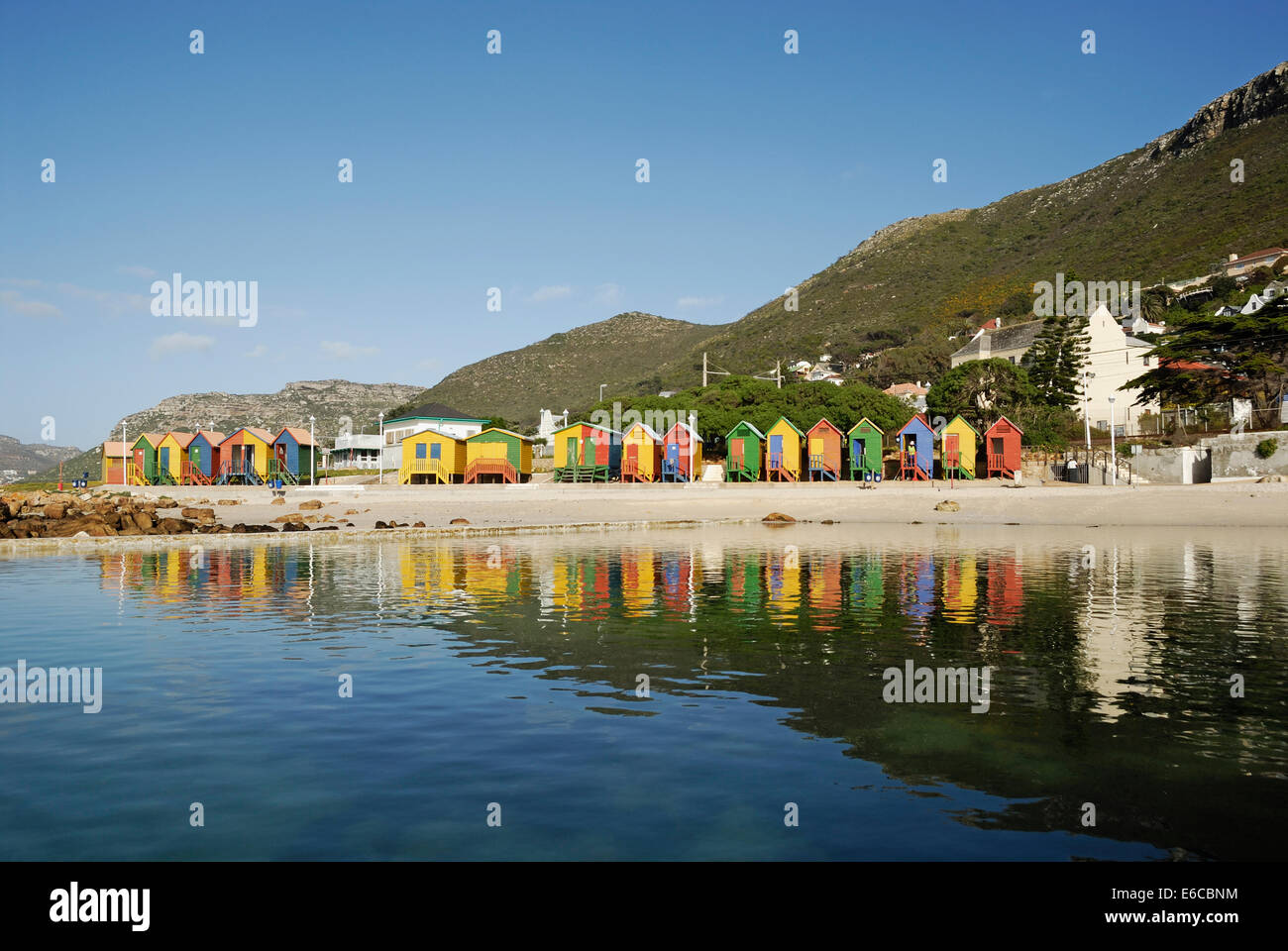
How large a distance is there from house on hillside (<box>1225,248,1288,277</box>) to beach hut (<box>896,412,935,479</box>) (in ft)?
240

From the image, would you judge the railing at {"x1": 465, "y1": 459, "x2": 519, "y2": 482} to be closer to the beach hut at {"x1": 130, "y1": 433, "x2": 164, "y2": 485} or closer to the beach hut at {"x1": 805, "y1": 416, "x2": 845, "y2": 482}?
the beach hut at {"x1": 805, "y1": 416, "x2": 845, "y2": 482}

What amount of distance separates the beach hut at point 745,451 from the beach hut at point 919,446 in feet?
32.7

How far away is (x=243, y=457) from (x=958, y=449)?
5546cm

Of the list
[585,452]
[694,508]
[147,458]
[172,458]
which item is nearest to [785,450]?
[585,452]

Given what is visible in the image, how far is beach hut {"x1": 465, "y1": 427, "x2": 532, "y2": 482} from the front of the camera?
64.1m

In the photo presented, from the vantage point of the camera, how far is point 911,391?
359ft

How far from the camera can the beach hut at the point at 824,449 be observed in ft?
200

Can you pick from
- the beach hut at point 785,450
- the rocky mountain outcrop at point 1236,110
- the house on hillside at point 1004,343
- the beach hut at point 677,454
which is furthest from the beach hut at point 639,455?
the rocky mountain outcrop at point 1236,110

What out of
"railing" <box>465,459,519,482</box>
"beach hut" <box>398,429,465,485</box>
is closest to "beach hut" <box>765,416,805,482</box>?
"railing" <box>465,459,519,482</box>

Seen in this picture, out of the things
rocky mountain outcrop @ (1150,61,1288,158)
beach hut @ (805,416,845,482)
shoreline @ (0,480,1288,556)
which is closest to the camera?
shoreline @ (0,480,1288,556)
